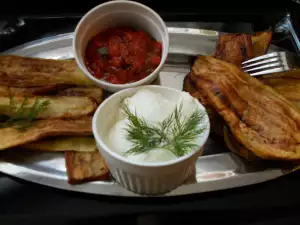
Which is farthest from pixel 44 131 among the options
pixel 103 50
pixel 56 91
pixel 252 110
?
pixel 252 110

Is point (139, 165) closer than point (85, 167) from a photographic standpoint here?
Yes

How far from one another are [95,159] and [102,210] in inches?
6.7

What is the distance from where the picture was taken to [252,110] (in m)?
1.42

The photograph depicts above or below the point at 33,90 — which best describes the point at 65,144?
below

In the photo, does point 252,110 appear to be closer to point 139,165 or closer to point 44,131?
point 139,165

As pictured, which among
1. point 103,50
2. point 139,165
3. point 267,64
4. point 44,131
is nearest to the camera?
point 139,165

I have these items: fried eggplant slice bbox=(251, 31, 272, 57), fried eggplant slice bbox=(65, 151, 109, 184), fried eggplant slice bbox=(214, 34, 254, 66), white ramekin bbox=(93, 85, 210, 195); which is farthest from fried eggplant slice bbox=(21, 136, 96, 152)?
fried eggplant slice bbox=(251, 31, 272, 57)

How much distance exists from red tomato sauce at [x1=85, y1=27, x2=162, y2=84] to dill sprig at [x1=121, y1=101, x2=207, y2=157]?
226mm

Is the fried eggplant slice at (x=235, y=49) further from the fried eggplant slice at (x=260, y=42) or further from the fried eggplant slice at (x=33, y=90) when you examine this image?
the fried eggplant slice at (x=33, y=90)

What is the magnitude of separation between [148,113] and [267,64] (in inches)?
23.4

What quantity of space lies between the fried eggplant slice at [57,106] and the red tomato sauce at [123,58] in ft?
0.36

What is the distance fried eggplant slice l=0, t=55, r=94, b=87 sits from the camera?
149 centimetres

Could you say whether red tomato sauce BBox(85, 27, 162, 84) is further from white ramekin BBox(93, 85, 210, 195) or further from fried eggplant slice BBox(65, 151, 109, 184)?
fried eggplant slice BBox(65, 151, 109, 184)

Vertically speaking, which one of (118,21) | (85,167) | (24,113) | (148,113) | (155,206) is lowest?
(155,206)
